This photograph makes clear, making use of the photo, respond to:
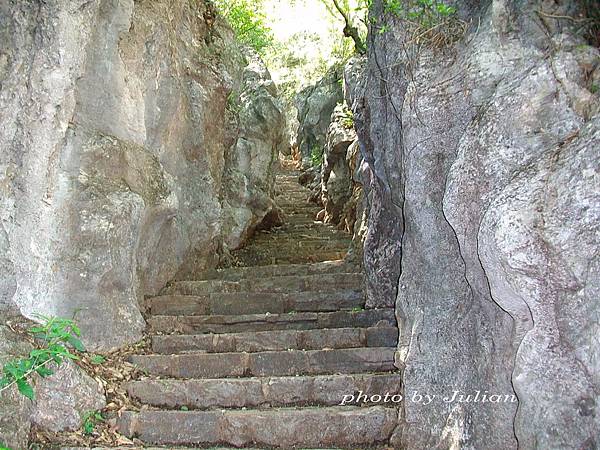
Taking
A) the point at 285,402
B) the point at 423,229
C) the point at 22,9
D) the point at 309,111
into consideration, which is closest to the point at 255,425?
the point at 285,402

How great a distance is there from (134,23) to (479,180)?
14.2 ft

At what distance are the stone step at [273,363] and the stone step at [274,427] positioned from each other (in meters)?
0.59

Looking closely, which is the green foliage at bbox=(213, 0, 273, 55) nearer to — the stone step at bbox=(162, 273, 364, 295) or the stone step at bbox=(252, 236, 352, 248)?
the stone step at bbox=(252, 236, 352, 248)

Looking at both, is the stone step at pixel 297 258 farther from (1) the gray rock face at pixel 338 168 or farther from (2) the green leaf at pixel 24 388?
(2) the green leaf at pixel 24 388

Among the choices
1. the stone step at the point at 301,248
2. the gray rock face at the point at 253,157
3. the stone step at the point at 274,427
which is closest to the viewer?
the stone step at the point at 274,427

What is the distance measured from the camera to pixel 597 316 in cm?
276

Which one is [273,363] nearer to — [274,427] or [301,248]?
[274,427]

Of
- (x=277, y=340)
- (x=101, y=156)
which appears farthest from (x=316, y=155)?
(x=277, y=340)

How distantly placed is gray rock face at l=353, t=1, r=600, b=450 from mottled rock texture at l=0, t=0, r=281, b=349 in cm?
253

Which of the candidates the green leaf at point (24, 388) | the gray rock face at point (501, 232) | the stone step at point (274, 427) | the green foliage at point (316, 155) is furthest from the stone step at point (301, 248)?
the green foliage at point (316, 155)

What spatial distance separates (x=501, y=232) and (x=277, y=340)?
8.81ft

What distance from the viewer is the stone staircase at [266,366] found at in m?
4.13

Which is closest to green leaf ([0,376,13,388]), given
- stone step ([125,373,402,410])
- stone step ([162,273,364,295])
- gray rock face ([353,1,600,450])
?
stone step ([125,373,402,410])

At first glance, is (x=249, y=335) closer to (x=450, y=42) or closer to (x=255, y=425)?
(x=255, y=425)
